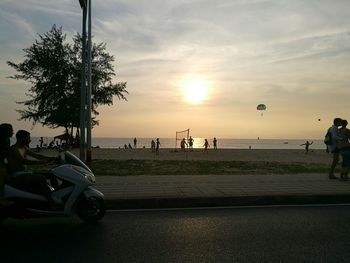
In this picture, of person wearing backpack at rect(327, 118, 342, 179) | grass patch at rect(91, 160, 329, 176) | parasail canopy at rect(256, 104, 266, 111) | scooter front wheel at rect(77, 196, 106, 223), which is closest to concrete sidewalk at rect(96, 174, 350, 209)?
person wearing backpack at rect(327, 118, 342, 179)

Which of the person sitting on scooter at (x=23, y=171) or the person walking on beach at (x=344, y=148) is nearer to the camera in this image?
the person sitting on scooter at (x=23, y=171)

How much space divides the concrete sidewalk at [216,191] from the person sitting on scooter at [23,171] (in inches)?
86.4

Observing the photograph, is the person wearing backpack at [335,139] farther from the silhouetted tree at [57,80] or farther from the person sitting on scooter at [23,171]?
the silhouetted tree at [57,80]

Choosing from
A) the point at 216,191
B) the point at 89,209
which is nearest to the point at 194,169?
the point at 216,191

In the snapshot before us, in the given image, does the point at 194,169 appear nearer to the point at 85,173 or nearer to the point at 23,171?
the point at 85,173

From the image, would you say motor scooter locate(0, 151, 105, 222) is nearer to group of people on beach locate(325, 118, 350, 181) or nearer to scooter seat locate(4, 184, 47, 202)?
scooter seat locate(4, 184, 47, 202)

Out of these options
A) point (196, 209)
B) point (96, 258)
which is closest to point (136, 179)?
point (196, 209)

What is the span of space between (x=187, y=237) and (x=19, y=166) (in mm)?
3068

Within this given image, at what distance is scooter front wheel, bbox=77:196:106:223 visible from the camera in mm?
8134

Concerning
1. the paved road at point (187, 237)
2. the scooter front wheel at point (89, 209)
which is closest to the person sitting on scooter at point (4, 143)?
the paved road at point (187, 237)

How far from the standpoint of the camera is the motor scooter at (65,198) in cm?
759

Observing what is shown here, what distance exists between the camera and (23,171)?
312 inches

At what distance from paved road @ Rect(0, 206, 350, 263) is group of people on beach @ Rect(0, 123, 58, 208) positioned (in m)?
0.67

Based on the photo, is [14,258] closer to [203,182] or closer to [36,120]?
[203,182]
